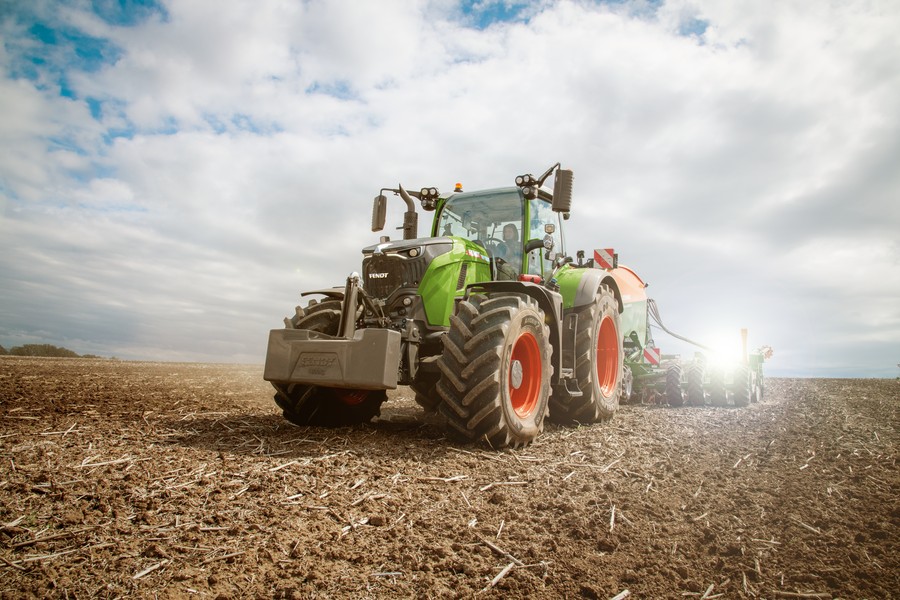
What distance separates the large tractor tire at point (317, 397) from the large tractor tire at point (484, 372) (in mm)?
1517

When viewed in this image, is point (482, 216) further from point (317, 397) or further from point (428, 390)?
point (317, 397)

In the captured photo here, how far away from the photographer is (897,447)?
223 inches

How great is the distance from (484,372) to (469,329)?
16.1 inches

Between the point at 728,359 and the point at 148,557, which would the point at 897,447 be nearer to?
the point at 728,359

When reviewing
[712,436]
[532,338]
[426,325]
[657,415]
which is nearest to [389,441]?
[426,325]

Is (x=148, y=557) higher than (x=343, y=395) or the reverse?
the reverse

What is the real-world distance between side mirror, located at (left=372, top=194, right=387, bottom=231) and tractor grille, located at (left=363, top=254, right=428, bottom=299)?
82 centimetres

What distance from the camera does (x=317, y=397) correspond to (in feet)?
19.1

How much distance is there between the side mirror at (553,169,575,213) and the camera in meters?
5.91

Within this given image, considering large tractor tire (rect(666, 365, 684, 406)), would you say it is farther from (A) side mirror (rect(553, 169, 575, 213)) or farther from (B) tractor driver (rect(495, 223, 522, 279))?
(A) side mirror (rect(553, 169, 575, 213))

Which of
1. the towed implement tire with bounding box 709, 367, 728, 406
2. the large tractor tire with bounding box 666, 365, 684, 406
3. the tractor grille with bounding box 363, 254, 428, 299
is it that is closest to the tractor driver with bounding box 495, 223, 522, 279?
the tractor grille with bounding box 363, 254, 428, 299

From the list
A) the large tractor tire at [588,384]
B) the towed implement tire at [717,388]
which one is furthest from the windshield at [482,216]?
the towed implement tire at [717,388]

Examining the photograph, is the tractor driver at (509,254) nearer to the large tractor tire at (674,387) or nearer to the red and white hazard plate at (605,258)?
the red and white hazard plate at (605,258)

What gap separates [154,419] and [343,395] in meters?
1.90
